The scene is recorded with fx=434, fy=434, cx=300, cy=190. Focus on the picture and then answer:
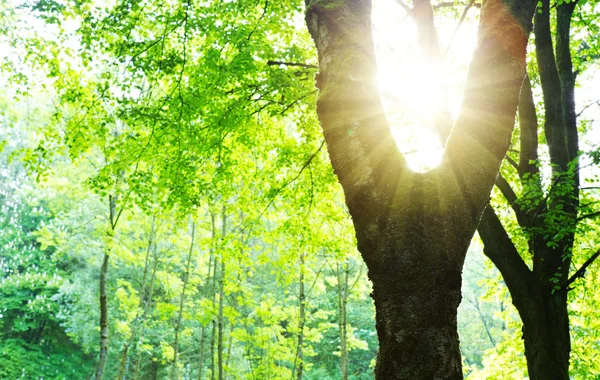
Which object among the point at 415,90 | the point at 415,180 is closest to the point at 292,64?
the point at 415,90

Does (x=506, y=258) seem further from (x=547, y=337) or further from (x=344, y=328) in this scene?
(x=344, y=328)

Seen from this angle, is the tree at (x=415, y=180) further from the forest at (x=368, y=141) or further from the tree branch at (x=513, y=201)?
the tree branch at (x=513, y=201)

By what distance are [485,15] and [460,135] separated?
827 millimetres

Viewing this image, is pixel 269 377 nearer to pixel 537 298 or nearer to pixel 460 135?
pixel 537 298

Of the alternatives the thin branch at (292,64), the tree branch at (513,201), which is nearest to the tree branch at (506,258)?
A: the tree branch at (513,201)

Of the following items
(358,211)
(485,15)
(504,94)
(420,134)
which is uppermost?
(420,134)

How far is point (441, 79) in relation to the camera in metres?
5.69

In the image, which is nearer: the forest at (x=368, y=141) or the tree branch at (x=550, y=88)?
the forest at (x=368, y=141)

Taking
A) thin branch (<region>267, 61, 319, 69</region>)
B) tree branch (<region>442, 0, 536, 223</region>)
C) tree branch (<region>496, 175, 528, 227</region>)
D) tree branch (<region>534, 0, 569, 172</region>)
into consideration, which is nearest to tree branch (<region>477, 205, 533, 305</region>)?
tree branch (<region>496, 175, 528, 227</region>)

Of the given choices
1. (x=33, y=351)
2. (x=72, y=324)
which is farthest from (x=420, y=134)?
(x=33, y=351)

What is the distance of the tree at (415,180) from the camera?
1942 millimetres

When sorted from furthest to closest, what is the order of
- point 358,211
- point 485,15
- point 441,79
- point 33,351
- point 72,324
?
1. point 33,351
2. point 72,324
3. point 441,79
4. point 485,15
5. point 358,211

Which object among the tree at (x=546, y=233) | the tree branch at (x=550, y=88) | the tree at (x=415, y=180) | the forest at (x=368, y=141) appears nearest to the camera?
the tree at (x=415, y=180)

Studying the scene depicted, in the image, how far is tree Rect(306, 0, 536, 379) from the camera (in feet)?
6.37
